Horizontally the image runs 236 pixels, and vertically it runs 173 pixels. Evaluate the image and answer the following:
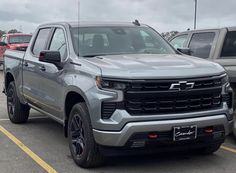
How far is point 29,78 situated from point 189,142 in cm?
335

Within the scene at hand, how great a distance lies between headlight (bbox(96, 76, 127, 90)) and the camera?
5184mm

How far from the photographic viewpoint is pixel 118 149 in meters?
5.29

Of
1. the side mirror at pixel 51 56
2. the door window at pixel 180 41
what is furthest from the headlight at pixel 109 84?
the door window at pixel 180 41

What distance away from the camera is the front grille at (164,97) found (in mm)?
5180

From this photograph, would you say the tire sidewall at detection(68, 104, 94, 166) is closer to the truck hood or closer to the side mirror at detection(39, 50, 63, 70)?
the truck hood

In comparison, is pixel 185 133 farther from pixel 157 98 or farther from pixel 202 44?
pixel 202 44

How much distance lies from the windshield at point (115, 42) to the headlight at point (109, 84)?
1.01 metres

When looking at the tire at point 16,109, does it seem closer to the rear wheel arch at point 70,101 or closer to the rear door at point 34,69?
the rear door at point 34,69

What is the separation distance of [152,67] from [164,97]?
38cm

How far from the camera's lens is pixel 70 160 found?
6.17m

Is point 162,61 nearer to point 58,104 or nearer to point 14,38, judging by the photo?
point 58,104

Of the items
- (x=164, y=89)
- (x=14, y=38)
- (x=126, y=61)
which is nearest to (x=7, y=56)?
(x=126, y=61)

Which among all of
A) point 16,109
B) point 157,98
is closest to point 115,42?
point 157,98

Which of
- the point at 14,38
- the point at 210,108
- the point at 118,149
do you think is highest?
the point at 210,108
